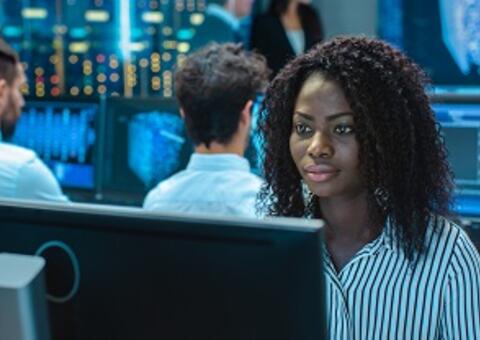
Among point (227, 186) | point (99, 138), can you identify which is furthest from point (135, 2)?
point (227, 186)

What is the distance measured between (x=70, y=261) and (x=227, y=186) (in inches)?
44.8

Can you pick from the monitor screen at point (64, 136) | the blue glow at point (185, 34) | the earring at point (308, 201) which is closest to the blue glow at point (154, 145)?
the monitor screen at point (64, 136)

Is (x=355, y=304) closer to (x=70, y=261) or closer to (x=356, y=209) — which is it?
(x=356, y=209)

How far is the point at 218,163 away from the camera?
78.1 inches

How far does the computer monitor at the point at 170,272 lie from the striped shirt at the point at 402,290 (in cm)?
40

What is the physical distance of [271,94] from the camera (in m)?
1.28

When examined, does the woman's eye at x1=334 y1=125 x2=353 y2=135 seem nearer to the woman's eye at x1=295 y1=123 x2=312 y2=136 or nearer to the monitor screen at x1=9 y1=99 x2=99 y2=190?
the woman's eye at x1=295 y1=123 x2=312 y2=136

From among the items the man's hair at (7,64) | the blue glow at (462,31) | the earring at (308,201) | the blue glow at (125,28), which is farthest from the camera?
the blue glow at (125,28)

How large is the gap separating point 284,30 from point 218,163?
7.62ft

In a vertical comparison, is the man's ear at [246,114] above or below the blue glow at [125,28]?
below

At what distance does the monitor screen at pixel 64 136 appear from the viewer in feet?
8.85

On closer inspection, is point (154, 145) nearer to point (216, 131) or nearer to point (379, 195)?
point (216, 131)

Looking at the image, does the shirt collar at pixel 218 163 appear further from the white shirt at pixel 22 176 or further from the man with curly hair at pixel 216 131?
the white shirt at pixel 22 176

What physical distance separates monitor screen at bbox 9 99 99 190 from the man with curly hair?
27.6 inches
